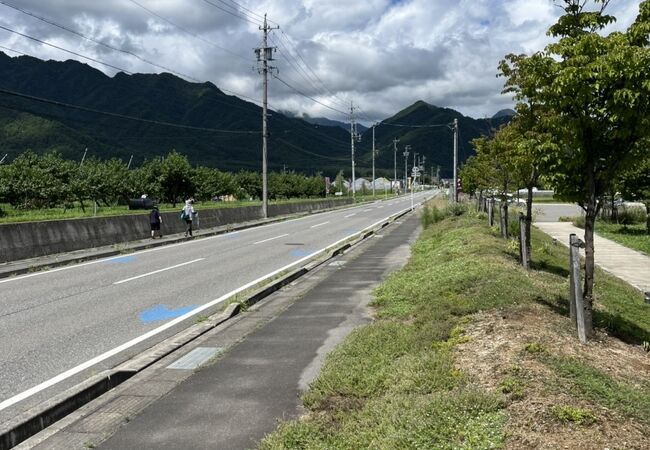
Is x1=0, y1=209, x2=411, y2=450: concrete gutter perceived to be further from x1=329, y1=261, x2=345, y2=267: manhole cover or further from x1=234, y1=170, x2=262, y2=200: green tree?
x1=234, y1=170, x2=262, y2=200: green tree

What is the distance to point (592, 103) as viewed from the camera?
718 centimetres

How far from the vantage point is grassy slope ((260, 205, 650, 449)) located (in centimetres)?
414

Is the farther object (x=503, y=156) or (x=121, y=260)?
(x=121, y=260)

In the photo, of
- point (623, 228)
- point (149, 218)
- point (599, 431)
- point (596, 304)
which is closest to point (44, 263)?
point (149, 218)

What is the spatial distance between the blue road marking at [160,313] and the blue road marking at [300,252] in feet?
26.9

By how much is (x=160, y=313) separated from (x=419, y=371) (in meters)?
6.02

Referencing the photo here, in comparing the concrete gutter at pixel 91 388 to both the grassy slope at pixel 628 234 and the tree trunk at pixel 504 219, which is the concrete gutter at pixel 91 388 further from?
the grassy slope at pixel 628 234

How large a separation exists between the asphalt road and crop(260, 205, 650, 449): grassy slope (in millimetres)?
3153

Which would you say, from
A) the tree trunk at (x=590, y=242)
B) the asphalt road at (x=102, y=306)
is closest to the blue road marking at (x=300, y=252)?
the asphalt road at (x=102, y=306)

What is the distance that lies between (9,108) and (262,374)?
22691 centimetres

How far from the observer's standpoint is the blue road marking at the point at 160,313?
31.2 feet

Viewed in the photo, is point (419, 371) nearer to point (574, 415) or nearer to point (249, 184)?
point (574, 415)

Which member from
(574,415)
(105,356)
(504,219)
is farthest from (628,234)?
(105,356)

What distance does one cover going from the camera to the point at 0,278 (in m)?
14.1
